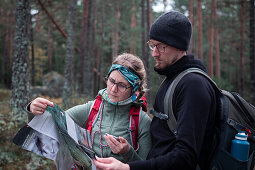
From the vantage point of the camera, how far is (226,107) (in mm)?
1600

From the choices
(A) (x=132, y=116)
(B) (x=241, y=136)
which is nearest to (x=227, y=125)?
(B) (x=241, y=136)

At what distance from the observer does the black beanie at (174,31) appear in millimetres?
1737

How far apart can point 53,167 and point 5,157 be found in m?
0.99

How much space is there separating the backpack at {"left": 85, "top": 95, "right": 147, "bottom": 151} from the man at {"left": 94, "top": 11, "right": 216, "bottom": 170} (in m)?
0.26

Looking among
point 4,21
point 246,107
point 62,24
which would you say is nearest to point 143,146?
point 246,107

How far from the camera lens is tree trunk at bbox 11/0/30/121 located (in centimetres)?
682

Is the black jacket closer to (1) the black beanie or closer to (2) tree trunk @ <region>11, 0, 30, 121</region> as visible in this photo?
(1) the black beanie

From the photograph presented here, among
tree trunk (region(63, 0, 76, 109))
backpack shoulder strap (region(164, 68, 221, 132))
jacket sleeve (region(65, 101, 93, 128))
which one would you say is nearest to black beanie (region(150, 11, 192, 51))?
backpack shoulder strap (region(164, 68, 221, 132))

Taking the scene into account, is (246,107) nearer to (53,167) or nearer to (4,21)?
(53,167)

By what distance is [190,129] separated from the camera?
1.46m

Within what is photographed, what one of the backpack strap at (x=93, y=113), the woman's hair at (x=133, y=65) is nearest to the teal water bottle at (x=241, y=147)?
the woman's hair at (x=133, y=65)

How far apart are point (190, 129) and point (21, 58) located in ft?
21.9

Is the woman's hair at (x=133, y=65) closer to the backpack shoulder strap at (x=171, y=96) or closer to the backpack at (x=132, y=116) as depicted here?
the backpack at (x=132, y=116)

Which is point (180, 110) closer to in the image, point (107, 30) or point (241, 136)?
point (241, 136)
